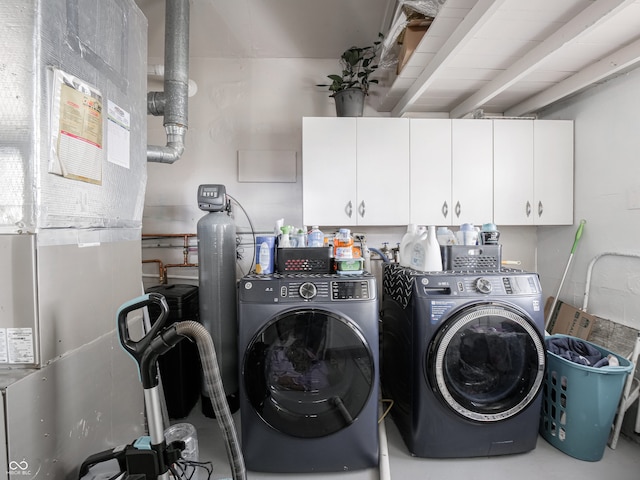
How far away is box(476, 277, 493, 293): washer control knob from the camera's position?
1459mm

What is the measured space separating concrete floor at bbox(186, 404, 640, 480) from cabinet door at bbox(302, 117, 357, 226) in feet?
4.64

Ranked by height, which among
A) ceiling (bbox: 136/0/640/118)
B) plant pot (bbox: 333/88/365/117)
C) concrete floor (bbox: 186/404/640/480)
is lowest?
concrete floor (bbox: 186/404/640/480)

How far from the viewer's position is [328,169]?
207 centimetres

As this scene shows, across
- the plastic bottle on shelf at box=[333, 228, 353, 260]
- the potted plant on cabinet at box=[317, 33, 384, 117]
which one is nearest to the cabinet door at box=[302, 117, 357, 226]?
the potted plant on cabinet at box=[317, 33, 384, 117]

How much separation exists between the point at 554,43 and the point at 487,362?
1692 millimetres

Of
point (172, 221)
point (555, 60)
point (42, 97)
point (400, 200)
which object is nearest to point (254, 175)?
point (172, 221)

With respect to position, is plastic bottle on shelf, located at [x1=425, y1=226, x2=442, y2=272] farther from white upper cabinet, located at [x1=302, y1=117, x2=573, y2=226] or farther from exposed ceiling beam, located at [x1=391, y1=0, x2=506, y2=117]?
exposed ceiling beam, located at [x1=391, y1=0, x2=506, y2=117]

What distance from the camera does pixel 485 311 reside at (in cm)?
142

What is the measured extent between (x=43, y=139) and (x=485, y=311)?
183 centimetres

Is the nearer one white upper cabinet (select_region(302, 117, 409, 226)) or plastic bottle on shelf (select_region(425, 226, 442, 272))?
plastic bottle on shelf (select_region(425, 226, 442, 272))

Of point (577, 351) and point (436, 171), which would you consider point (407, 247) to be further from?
point (577, 351)

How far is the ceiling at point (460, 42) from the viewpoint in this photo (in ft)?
4.56

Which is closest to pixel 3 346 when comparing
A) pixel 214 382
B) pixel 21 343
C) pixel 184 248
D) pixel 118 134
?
pixel 21 343

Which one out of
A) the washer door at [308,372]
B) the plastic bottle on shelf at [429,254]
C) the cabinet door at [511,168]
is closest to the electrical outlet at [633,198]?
the cabinet door at [511,168]
